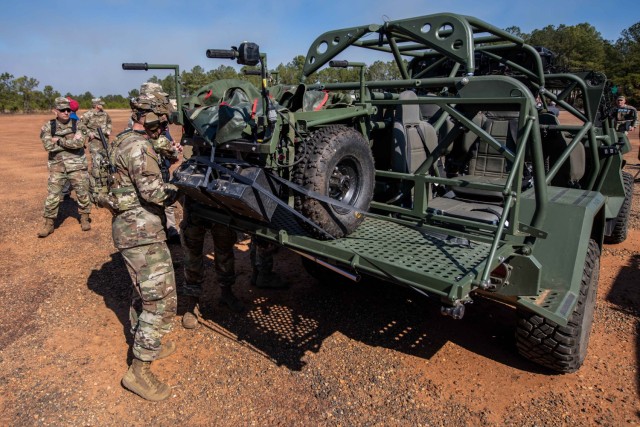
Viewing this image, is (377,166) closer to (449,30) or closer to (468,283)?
(449,30)

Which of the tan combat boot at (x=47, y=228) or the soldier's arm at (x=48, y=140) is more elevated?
the soldier's arm at (x=48, y=140)

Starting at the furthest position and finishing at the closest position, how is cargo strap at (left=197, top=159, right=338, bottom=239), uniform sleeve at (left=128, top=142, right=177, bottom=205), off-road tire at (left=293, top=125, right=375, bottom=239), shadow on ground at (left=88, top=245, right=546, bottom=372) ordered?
shadow on ground at (left=88, top=245, right=546, bottom=372) < uniform sleeve at (left=128, top=142, right=177, bottom=205) < off-road tire at (left=293, top=125, right=375, bottom=239) < cargo strap at (left=197, top=159, right=338, bottom=239)

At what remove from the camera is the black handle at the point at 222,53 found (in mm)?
2627

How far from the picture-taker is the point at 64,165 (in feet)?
22.5

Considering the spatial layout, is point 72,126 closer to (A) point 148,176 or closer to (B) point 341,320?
(A) point 148,176

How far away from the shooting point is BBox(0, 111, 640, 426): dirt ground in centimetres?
292

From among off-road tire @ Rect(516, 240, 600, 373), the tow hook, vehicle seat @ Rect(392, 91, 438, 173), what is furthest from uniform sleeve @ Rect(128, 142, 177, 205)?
off-road tire @ Rect(516, 240, 600, 373)

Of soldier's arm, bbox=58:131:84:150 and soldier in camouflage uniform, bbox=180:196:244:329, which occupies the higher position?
soldier's arm, bbox=58:131:84:150

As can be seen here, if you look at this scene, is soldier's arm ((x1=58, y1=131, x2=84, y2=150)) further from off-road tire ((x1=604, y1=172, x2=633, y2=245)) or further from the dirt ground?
off-road tire ((x1=604, y1=172, x2=633, y2=245))

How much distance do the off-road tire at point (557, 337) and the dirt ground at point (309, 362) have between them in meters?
0.17

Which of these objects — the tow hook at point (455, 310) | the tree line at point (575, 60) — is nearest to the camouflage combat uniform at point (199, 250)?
the tow hook at point (455, 310)

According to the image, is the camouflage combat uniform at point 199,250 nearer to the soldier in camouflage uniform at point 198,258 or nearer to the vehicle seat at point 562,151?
the soldier in camouflage uniform at point 198,258

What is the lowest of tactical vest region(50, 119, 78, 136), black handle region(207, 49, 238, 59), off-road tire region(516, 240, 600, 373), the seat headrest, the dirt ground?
the dirt ground

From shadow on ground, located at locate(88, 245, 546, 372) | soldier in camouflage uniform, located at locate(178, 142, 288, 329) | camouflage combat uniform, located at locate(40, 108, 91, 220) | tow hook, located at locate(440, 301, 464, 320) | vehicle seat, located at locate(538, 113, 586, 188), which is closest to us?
tow hook, located at locate(440, 301, 464, 320)
